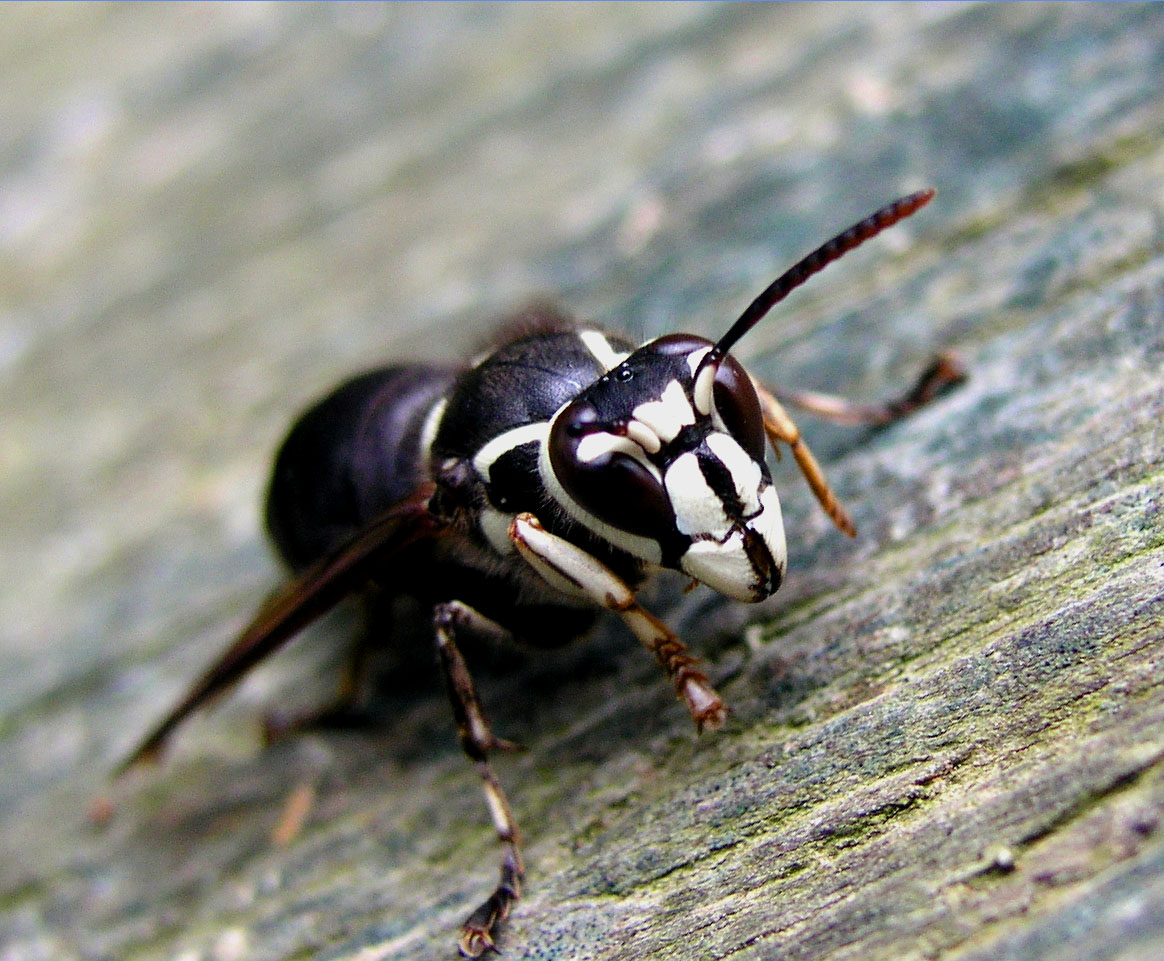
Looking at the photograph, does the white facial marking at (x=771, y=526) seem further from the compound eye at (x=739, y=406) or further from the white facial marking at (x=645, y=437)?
the white facial marking at (x=645, y=437)

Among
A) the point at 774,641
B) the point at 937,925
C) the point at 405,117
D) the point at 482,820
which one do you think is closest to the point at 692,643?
the point at 774,641

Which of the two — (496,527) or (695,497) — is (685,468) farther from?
(496,527)

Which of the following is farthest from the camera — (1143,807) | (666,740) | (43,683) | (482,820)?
(43,683)

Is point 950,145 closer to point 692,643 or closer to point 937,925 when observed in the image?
point 692,643

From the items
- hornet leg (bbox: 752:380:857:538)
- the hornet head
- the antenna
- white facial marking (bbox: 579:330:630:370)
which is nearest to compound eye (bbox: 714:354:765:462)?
the hornet head

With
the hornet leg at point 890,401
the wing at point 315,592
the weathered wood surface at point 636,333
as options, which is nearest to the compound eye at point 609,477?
the weathered wood surface at point 636,333

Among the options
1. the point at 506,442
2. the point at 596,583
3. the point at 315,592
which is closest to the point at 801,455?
the point at 596,583
